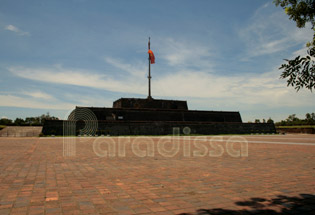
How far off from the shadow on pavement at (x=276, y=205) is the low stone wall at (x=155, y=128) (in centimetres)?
2535

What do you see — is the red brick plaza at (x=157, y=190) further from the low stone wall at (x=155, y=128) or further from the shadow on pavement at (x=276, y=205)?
the low stone wall at (x=155, y=128)

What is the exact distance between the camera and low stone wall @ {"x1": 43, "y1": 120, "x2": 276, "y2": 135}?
89.8ft

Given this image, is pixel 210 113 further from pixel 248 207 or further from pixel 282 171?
pixel 248 207

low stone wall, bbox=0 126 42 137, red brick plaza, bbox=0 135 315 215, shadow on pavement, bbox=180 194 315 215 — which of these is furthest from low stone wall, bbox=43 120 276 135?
shadow on pavement, bbox=180 194 315 215

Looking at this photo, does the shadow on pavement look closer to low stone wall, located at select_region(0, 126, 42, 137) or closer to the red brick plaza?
the red brick plaza

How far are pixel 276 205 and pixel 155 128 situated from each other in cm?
2753

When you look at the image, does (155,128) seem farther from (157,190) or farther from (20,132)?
(157,190)

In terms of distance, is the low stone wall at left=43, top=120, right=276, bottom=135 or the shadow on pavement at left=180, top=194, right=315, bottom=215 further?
the low stone wall at left=43, top=120, right=276, bottom=135

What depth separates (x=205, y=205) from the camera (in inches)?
126

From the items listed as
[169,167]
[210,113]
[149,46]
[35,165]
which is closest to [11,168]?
[35,165]

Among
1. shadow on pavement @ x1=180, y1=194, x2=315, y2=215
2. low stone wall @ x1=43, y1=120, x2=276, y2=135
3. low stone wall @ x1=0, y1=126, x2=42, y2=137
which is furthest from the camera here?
low stone wall @ x1=43, y1=120, x2=276, y2=135

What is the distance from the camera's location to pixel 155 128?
30.6m

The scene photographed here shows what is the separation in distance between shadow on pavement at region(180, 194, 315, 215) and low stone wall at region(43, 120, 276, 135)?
998 inches

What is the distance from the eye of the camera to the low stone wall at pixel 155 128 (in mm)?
27375
